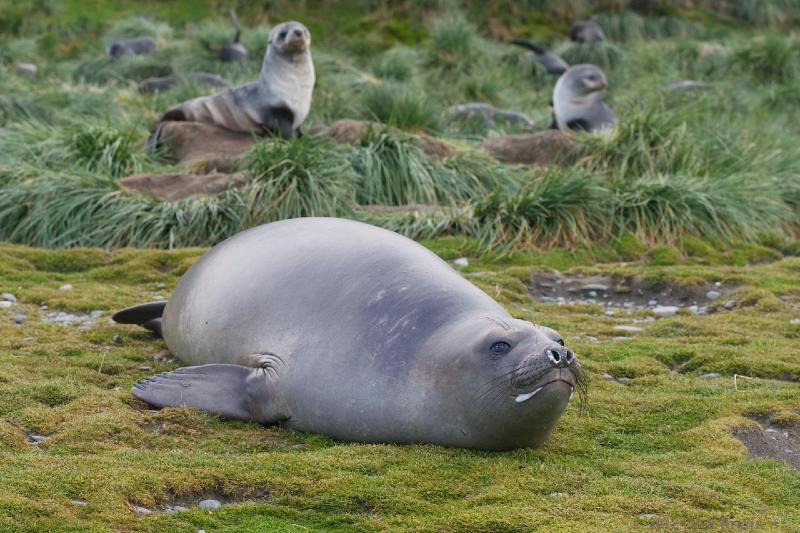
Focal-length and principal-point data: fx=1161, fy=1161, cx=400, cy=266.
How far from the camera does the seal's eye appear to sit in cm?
441

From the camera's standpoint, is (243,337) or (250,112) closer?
(243,337)

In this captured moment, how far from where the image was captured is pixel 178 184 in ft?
37.0

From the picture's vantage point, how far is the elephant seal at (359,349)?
14.4ft

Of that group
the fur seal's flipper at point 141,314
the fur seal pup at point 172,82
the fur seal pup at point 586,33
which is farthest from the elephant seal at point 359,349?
the fur seal pup at point 586,33

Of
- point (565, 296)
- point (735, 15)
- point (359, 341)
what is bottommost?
point (565, 296)

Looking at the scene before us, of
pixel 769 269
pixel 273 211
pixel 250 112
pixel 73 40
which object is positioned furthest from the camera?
pixel 73 40

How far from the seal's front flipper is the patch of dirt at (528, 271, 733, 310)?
393 centimetres

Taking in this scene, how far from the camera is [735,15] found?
106 feet

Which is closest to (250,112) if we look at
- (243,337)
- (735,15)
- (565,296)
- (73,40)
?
(565,296)

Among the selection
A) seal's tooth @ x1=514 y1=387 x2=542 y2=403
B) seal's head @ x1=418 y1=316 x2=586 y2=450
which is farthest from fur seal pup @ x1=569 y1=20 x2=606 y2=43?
seal's tooth @ x1=514 y1=387 x2=542 y2=403

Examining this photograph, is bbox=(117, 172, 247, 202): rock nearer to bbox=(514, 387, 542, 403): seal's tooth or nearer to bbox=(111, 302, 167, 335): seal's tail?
bbox=(111, 302, 167, 335): seal's tail

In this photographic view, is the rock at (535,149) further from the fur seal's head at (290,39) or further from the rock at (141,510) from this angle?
the rock at (141,510)

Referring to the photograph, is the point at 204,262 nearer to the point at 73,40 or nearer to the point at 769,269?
the point at 769,269

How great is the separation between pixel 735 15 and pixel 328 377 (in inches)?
1184
